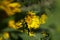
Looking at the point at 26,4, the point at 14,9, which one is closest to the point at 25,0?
the point at 26,4

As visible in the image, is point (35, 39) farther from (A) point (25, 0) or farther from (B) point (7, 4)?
(B) point (7, 4)

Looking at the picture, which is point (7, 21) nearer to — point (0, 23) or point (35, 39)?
point (0, 23)

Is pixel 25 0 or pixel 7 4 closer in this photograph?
pixel 7 4

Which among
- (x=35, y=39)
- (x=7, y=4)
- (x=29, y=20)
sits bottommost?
(x=35, y=39)

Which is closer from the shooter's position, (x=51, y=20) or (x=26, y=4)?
(x=51, y=20)

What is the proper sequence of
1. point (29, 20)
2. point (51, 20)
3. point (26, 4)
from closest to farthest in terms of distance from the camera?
point (51, 20) → point (26, 4) → point (29, 20)

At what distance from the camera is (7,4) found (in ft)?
0.92

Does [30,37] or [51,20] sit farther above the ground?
[51,20]

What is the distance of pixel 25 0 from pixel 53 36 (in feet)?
0.75

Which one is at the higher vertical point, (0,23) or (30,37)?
(0,23)

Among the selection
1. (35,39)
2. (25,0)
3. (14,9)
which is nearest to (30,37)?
(35,39)

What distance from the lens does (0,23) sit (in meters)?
0.29

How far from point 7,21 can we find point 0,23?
0.05 feet

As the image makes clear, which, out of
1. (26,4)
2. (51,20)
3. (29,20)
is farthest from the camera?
(29,20)
